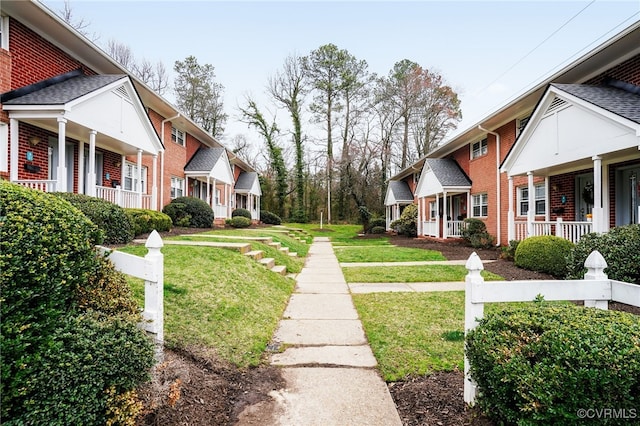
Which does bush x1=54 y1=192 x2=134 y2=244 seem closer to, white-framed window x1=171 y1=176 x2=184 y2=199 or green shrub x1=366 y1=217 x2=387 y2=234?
white-framed window x1=171 y1=176 x2=184 y2=199

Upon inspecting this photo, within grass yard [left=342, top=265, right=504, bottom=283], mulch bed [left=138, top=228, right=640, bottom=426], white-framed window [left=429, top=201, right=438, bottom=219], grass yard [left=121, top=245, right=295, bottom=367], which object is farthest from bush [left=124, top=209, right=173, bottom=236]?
white-framed window [left=429, top=201, right=438, bottom=219]

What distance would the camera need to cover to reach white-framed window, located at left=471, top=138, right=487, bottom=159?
17.2 meters

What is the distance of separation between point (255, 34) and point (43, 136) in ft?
24.7

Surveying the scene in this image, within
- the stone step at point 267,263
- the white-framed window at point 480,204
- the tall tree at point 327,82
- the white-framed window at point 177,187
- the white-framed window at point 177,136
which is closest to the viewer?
the stone step at point 267,263

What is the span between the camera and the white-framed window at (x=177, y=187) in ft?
60.1

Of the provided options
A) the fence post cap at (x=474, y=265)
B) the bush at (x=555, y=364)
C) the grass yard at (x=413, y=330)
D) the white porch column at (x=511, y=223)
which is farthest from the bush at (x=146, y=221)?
the white porch column at (x=511, y=223)

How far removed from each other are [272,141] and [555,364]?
37.0 metres

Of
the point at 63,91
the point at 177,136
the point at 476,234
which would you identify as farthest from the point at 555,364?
the point at 177,136

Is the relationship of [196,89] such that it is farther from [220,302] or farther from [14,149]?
[220,302]

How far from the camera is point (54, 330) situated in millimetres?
1991

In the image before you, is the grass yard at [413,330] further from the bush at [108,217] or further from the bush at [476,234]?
the bush at [476,234]

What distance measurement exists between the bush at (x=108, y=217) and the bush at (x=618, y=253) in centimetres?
A: 968

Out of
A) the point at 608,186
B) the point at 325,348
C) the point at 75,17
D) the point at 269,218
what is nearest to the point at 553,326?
the point at 325,348

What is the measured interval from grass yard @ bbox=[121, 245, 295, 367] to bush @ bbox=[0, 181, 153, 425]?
1.38m
